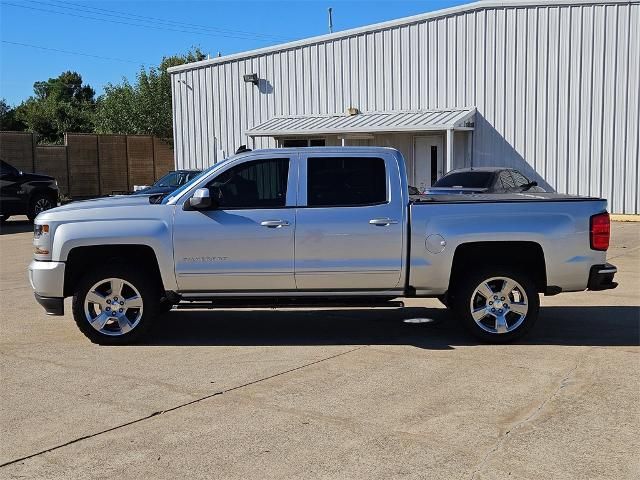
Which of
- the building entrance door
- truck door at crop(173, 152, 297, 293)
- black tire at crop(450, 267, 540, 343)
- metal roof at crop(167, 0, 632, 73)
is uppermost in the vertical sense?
metal roof at crop(167, 0, 632, 73)

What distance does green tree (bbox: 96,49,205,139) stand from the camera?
45.9 metres

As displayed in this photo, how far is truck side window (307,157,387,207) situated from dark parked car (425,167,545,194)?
771 cm

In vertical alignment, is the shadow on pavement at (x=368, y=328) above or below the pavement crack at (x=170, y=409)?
above

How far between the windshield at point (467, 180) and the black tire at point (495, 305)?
840 centimetres

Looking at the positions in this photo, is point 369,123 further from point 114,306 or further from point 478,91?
point 114,306

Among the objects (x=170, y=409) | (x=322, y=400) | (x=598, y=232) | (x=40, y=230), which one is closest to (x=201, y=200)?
(x=40, y=230)

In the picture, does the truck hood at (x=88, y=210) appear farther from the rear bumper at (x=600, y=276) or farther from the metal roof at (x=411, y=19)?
the metal roof at (x=411, y=19)

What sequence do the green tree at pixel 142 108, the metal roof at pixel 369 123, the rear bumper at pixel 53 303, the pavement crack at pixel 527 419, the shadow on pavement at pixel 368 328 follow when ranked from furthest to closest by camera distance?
1. the green tree at pixel 142 108
2. the metal roof at pixel 369 123
3. the shadow on pavement at pixel 368 328
4. the rear bumper at pixel 53 303
5. the pavement crack at pixel 527 419

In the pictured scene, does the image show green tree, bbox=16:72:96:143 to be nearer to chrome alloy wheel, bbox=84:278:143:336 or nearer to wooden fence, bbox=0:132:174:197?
wooden fence, bbox=0:132:174:197

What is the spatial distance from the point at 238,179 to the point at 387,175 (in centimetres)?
149

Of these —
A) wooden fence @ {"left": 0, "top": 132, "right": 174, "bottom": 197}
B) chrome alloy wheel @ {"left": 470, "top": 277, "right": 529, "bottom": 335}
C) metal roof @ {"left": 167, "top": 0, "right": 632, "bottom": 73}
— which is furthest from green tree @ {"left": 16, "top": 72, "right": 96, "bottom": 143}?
chrome alloy wheel @ {"left": 470, "top": 277, "right": 529, "bottom": 335}

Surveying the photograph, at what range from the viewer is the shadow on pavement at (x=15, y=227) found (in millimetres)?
20188

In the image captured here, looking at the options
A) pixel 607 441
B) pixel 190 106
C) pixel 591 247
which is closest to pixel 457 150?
pixel 190 106

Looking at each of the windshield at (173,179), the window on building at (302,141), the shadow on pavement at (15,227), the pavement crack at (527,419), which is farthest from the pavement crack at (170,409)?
the window on building at (302,141)
